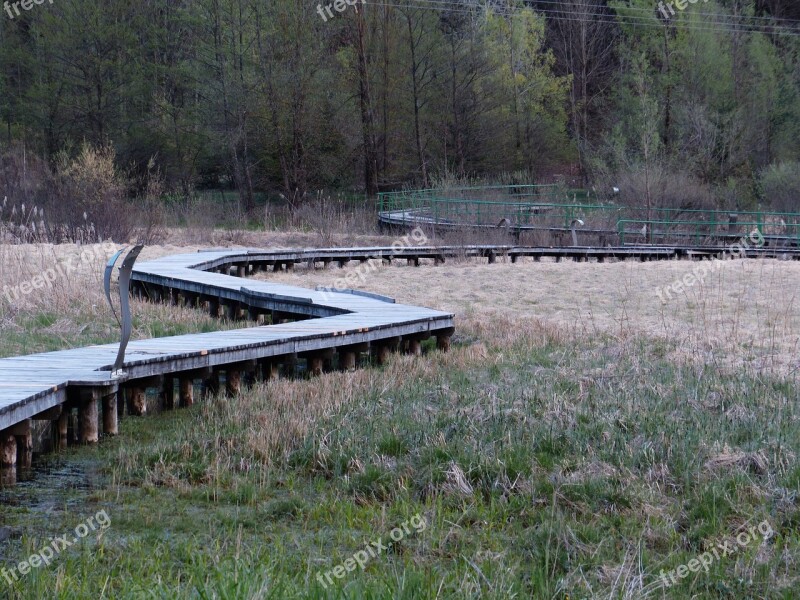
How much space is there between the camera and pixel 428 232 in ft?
89.5

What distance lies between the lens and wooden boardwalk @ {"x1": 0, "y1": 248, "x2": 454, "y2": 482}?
6676 mm

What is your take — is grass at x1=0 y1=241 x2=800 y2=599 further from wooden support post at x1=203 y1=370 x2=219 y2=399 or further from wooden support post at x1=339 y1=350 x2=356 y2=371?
wooden support post at x1=339 y1=350 x2=356 y2=371

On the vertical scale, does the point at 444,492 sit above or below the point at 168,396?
below

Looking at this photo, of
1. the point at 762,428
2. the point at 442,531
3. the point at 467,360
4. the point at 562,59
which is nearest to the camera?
the point at 442,531

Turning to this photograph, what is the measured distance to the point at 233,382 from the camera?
A: 8812 millimetres

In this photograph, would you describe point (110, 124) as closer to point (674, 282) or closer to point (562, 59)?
point (562, 59)

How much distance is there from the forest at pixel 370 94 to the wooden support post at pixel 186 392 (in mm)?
27741

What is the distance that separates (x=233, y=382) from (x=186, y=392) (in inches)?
20.7

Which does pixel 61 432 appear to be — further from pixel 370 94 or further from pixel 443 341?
pixel 370 94

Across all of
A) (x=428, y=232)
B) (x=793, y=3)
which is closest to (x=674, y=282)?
(x=428, y=232)

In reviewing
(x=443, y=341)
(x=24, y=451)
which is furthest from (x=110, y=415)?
(x=443, y=341)

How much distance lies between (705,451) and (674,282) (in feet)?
35.5

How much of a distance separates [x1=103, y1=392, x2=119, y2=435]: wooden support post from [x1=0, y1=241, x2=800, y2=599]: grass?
124mm

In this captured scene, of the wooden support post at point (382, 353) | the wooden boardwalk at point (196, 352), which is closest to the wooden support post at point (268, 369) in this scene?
the wooden boardwalk at point (196, 352)
